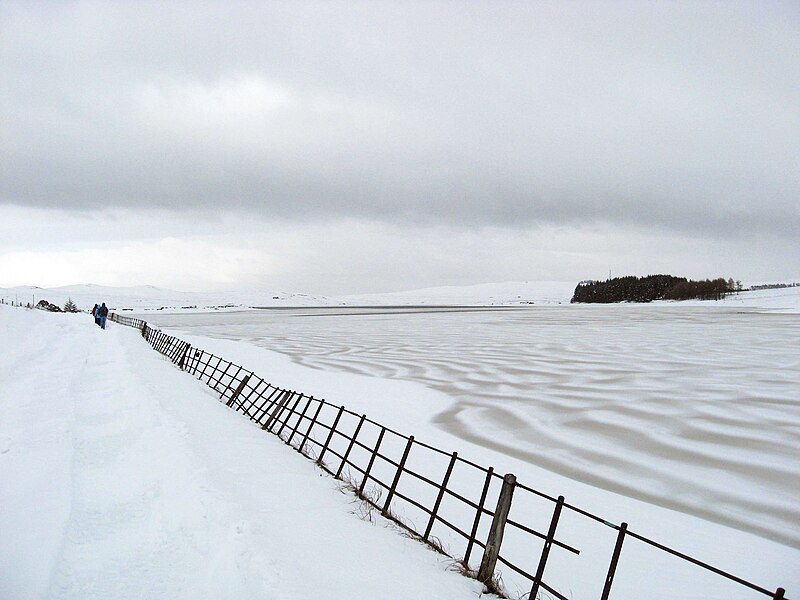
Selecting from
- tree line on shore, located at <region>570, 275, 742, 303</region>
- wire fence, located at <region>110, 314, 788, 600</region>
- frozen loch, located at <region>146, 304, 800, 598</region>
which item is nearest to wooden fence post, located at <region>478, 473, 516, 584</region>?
wire fence, located at <region>110, 314, 788, 600</region>

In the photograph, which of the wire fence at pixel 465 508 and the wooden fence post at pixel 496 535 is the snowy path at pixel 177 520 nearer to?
the wooden fence post at pixel 496 535

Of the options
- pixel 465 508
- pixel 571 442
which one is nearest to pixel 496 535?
pixel 465 508

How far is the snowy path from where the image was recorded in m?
5.26

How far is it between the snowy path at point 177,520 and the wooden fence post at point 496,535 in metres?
0.17

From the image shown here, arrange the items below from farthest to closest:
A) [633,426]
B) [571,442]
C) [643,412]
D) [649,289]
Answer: [649,289], [643,412], [633,426], [571,442]

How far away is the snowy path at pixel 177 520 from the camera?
17.3 feet

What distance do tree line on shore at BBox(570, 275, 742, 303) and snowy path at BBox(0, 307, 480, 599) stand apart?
470ft

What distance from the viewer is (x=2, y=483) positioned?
25.6ft

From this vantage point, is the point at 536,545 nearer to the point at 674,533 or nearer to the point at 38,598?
the point at 674,533

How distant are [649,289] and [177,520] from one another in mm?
163111

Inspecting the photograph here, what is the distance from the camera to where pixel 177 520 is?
21.3 ft

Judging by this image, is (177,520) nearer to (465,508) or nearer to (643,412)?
(465,508)

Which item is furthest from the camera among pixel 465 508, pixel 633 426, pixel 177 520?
pixel 633 426

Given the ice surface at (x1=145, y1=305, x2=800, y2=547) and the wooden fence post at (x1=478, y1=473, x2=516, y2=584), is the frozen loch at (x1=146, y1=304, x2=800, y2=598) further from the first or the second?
the wooden fence post at (x1=478, y1=473, x2=516, y2=584)
